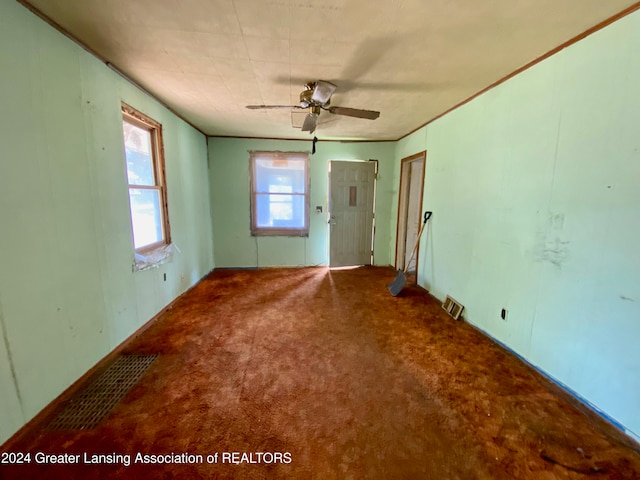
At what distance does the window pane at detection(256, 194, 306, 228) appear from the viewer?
4664 mm

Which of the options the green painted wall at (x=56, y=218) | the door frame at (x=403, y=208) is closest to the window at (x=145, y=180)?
the green painted wall at (x=56, y=218)

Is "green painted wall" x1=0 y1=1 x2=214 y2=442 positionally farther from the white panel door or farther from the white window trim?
the white panel door

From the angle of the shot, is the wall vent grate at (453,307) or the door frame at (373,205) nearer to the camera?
the wall vent grate at (453,307)

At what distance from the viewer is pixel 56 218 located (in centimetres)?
160

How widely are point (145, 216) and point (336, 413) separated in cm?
264

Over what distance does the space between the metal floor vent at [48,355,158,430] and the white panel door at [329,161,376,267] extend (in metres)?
3.35

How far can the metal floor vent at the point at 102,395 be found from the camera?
1505mm

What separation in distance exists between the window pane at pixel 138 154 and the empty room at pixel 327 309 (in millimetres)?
31

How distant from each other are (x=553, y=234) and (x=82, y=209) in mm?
3378

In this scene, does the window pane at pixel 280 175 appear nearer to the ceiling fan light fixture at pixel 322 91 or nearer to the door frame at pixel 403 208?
the door frame at pixel 403 208

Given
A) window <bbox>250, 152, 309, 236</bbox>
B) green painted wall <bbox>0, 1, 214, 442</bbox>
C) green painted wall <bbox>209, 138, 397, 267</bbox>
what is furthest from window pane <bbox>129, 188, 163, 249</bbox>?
→ window <bbox>250, 152, 309, 236</bbox>

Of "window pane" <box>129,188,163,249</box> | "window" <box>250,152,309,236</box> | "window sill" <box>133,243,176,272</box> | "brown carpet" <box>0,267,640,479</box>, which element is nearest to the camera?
"brown carpet" <box>0,267,640,479</box>

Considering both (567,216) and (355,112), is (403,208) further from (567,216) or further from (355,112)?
(567,216)

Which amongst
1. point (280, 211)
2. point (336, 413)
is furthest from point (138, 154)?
point (336, 413)
